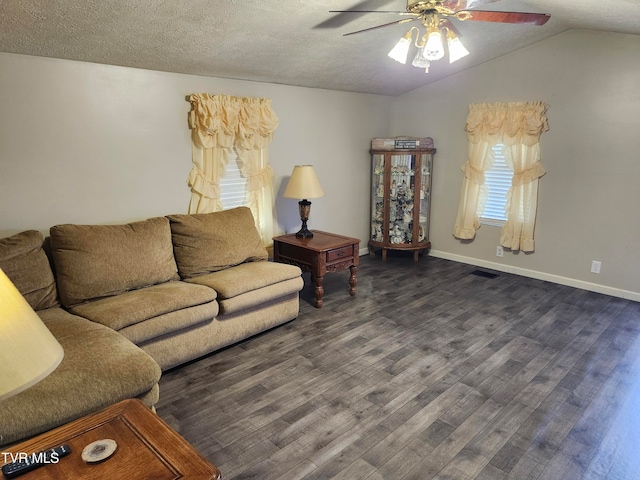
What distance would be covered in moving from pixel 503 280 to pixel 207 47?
3793 millimetres

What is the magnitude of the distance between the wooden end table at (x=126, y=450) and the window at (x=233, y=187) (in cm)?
276

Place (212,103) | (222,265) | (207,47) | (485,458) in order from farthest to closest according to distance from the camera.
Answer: (212,103), (222,265), (207,47), (485,458)

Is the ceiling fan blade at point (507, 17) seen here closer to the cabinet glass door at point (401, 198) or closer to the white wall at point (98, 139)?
the white wall at point (98, 139)

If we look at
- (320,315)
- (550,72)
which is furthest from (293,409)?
(550,72)

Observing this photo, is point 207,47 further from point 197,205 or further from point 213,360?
point 213,360

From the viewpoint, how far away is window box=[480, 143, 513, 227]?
190 inches

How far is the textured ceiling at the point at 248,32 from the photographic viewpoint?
2523mm

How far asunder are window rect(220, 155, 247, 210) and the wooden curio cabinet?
1.91 metres

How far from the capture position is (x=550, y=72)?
171 inches

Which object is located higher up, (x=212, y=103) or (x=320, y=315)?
(x=212, y=103)

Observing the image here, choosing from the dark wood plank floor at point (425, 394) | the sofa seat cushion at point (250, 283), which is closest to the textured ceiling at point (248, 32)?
the sofa seat cushion at point (250, 283)

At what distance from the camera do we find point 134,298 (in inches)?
110

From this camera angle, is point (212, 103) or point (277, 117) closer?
point (212, 103)

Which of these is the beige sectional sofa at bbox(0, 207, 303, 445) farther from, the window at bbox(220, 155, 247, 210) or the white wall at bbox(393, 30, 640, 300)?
the white wall at bbox(393, 30, 640, 300)
